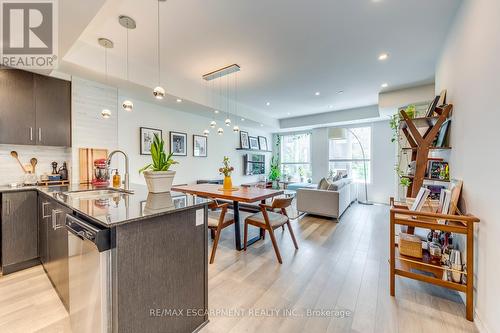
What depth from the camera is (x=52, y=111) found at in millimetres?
3010

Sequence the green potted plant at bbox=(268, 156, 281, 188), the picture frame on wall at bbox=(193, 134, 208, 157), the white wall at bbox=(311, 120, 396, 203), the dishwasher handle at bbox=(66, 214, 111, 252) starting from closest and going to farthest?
1. the dishwasher handle at bbox=(66, 214, 111, 252)
2. the picture frame on wall at bbox=(193, 134, 208, 157)
3. the white wall at bbox=(311, 120, 396, 203)
4. the green potted plant at bbox=(268, 156, 281, 188)

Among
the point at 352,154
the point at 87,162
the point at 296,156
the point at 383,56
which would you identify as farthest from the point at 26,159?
the point at 352,154

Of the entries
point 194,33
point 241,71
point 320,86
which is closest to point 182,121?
point 241,71

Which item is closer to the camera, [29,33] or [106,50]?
[29,33]

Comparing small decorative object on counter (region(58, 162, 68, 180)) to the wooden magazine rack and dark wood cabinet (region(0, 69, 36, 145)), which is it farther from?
the wooden magazine rack

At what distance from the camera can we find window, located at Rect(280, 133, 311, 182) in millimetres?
8375

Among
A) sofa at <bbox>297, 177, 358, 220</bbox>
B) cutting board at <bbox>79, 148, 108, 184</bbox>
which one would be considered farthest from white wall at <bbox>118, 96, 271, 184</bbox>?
sofa at <bbox>297, 177, 358, 220</bbox>

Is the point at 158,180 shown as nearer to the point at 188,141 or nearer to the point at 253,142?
the point at 188,141

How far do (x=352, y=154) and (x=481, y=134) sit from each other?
5725mm

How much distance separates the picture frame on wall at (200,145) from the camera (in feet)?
18.0

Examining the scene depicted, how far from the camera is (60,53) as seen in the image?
2.52 metres

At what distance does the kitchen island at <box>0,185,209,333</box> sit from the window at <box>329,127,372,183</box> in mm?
6625

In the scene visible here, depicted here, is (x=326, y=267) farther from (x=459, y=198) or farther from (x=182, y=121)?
(x=182, y=121)

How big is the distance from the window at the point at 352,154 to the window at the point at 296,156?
1042 millimetres
